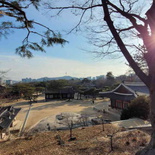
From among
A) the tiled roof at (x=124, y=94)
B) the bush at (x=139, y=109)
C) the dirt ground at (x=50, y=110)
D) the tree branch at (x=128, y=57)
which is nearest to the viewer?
the tree branch at (x=128, y=57)

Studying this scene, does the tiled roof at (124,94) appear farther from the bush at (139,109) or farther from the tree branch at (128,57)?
the tree branch at (128,57)

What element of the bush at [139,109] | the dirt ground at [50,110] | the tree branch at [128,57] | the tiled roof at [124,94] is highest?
the tree branch at [128,57]

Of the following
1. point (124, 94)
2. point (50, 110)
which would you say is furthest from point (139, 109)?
point (50, 110)

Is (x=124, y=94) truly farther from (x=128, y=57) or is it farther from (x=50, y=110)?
(x=128, y=57)

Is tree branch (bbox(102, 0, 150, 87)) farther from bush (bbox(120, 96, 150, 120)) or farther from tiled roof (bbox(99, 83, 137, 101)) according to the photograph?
tiled roof (bbox(99, 83, 137, 101))

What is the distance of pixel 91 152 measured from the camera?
3.85 m

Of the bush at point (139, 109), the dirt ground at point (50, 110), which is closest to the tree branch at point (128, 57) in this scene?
the bush at point (139, 109)

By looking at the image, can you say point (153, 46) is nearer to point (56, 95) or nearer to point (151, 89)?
point (151, 89)

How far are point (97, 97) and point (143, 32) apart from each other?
28402mm

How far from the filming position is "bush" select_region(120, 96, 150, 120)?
9.45m

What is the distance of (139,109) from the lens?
9594 mm

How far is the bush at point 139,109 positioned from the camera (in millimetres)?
9453

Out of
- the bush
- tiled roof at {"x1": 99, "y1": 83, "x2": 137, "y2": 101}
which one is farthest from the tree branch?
tiled roof at {"x1": 99, "y1": 83, "x2": 137, "y2": 101}

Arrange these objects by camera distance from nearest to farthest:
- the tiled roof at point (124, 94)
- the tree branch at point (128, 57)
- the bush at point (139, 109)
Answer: the tree branch at point (128, 57) → the bush at point (139, 109) → the tiled roof at point (124, 94)
